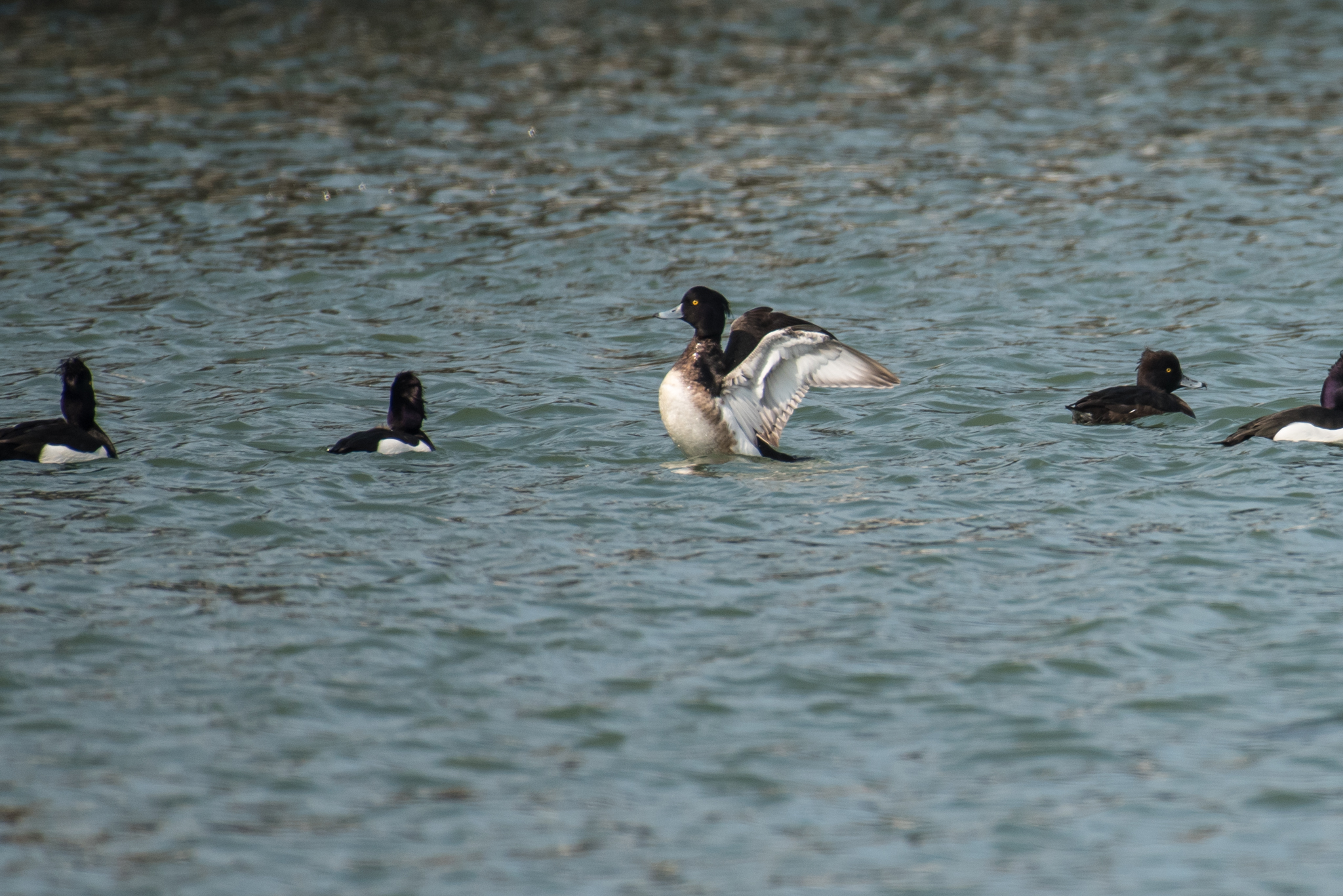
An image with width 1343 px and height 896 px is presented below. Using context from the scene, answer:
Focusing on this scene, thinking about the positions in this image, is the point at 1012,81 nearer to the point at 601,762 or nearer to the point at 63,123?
the point at 63,123

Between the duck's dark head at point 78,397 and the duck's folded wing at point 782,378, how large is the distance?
14.7 ft

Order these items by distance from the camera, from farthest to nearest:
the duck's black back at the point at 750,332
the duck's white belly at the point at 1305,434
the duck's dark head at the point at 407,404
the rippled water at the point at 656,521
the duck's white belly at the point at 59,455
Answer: the duck's black back at the point at 750,332, the duck's dark head at the point at 407,404, the duck's white belly at the point at 1305,434, the duck's white belly at the point at 59,455, the rippled water at the point at 656,521

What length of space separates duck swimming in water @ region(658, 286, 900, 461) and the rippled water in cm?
33

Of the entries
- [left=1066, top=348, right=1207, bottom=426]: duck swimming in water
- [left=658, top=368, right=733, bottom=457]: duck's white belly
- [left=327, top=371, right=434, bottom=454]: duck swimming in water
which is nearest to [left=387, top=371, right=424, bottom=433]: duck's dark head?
[left=327, top=371, right=434, bottom=454]: duck swimming in water

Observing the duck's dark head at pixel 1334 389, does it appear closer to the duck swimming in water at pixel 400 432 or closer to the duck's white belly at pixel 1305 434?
the duck's white belly at pixel 1305 434

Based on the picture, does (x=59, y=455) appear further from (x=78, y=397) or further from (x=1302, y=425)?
(x=1302, y=425)

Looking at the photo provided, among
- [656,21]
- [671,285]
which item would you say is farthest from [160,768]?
[656,21]

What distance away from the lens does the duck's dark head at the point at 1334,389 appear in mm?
12023

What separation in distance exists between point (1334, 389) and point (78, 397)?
29.3 ft

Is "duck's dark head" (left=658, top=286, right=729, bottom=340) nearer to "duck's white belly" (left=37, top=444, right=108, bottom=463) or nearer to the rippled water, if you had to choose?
the rippled water

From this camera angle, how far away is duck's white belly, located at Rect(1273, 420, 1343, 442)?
38.4ft

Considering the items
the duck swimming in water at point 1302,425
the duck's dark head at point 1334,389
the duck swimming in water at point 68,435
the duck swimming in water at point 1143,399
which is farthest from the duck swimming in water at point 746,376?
the duck swimming in water at point 68,435

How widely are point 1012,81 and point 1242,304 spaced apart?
12075 millimetres

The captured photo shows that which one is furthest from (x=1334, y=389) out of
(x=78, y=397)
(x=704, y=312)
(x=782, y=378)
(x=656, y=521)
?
(x=78, y=397)
